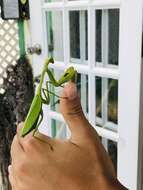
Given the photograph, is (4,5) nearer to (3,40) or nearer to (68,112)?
(3,40)

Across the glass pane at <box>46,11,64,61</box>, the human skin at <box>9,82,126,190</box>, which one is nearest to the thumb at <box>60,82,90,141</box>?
the human skin at <box>9,82,126,190</box>

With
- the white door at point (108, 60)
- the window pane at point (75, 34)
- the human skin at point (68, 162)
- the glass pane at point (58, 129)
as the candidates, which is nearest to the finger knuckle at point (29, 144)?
the human skin at point (68, 162)

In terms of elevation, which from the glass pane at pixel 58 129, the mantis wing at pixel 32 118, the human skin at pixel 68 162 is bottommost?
the glass pane at pixel 58 129

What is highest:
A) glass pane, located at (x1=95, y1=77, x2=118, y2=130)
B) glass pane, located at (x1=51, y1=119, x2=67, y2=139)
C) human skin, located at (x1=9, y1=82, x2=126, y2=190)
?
human skin, located at (x1=9, y1=82, x2=126, y2=190)

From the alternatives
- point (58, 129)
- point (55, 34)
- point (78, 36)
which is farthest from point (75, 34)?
point (58, 129)

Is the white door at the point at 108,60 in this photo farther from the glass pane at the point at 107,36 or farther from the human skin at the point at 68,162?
the human skin at the point at 68,162

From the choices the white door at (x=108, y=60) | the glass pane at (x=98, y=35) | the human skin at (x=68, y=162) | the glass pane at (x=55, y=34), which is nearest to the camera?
the human skin at (x=68, y=162)

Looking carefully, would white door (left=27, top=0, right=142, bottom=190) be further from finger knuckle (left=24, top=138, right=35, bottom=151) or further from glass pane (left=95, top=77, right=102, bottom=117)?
finger knuckle (left=24, top=138, right=35, bottom=151)
